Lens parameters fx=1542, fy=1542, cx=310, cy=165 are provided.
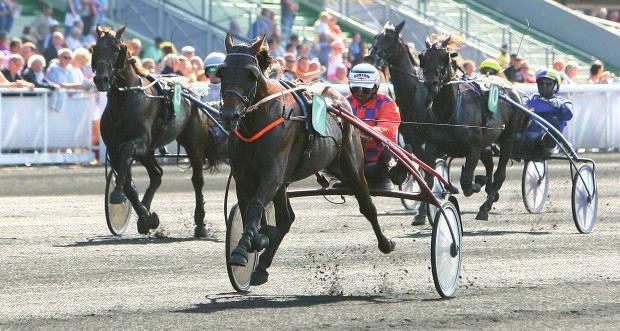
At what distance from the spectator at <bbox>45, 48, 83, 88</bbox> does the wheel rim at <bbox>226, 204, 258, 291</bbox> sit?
11561mm

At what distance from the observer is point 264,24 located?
24125mm

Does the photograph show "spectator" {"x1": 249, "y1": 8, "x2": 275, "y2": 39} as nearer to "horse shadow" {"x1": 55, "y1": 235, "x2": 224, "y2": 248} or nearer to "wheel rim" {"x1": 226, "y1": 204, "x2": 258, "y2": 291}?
"horse shadow" {"x1": 55, "y1": 235, "x2": 224, "y2": 248}

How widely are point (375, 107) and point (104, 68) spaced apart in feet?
9.27

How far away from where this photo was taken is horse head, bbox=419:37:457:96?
46.2 ft

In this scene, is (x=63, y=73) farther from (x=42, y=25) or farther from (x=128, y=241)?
(x=128, y=241)

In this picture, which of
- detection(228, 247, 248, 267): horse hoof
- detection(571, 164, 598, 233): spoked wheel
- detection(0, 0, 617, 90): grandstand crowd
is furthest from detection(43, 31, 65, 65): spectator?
detection(228, 247, 248, 267): horse hoof

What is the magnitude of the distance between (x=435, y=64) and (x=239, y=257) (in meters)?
5.76

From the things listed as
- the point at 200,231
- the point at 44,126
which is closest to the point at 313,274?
the point at 200,231

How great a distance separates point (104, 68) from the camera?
1288cm

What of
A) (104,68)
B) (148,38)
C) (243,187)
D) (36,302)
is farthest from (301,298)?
(148,38)

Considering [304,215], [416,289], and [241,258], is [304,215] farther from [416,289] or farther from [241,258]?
[241,258]

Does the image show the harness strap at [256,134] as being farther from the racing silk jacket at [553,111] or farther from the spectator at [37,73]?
the spectator at [37,73]

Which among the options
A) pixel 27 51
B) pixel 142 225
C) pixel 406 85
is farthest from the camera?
pixel 27 51

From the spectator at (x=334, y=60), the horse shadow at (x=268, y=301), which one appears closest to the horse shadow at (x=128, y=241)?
the horse shadow at (x=268, y=301)
